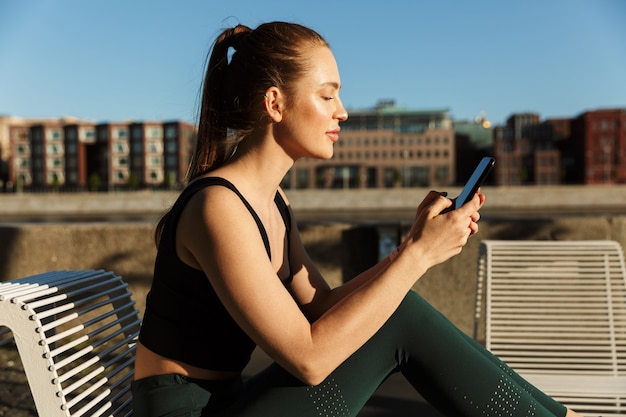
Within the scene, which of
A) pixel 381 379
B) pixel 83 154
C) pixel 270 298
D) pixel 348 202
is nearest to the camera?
pixel 270 298

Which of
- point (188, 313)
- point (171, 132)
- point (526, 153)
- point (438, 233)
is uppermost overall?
point (171, 132)

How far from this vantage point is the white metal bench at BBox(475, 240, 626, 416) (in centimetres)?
276

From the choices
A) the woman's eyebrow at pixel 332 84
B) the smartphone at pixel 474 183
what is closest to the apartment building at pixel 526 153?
the smartphone at pixel 474 183

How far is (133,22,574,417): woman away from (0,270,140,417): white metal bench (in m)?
0.18

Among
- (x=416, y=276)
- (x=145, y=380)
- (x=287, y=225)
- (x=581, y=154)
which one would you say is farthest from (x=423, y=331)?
(x=581, y=154)

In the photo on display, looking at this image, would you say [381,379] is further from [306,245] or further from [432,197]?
[306,245]

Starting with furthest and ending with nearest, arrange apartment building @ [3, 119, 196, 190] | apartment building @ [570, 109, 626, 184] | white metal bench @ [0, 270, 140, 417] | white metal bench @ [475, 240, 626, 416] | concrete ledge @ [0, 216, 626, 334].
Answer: apartment building @ [3, 119, 196, 190], apartment building @ [570, 109, 626, 184], concrete ledge @ [0, 216, 626, 334], white metal bench @ [475, 240, 626, 416], white metal bench @ [0, 270, 140, 417]

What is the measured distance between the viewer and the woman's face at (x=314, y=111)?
5.32ft

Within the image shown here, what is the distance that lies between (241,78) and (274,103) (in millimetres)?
116

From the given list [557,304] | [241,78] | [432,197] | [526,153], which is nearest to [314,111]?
[241,78]

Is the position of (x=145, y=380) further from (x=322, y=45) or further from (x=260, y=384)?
(x=322, y=45)

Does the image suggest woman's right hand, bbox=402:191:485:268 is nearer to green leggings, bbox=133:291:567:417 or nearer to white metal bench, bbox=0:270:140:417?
green leggings, bbox=133:291:567:417

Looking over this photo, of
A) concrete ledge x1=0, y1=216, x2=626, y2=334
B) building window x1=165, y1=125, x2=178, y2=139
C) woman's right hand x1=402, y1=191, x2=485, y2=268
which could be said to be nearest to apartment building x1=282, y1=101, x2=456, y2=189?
building window x1=165, y1=125, x2=178, y2=139

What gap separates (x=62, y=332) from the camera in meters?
1.65
